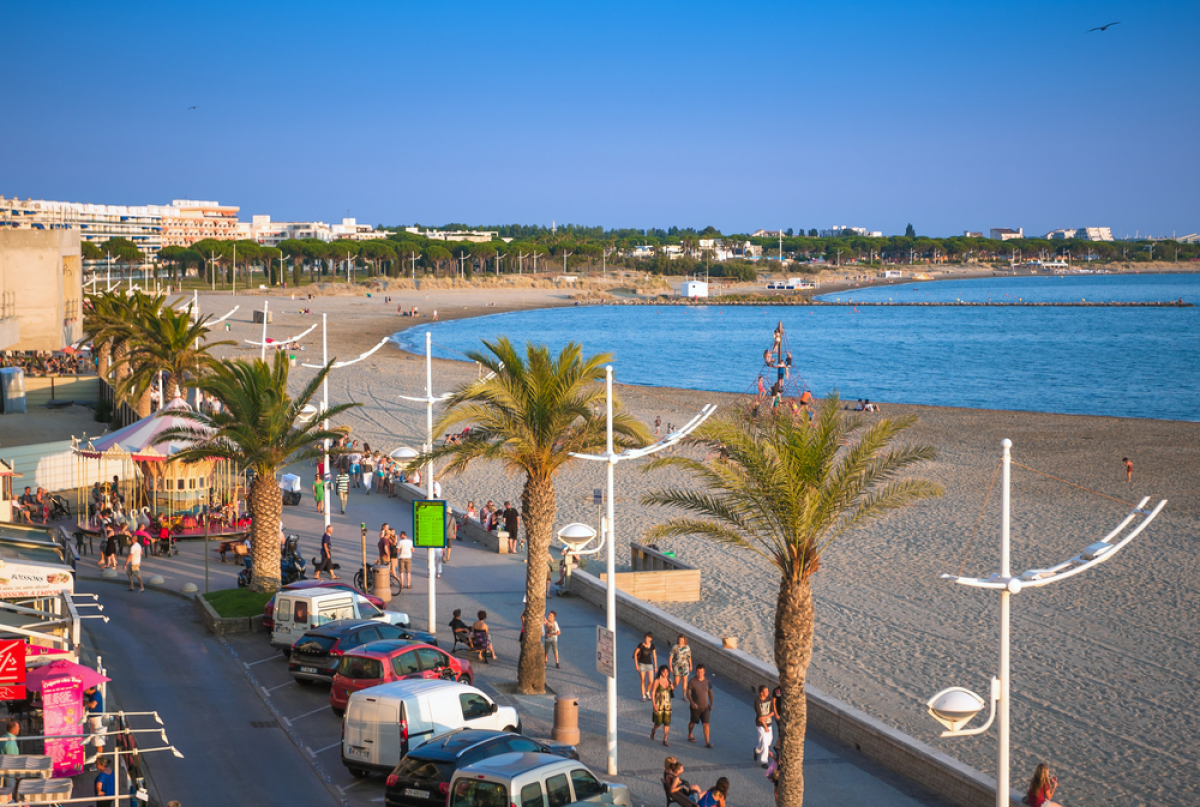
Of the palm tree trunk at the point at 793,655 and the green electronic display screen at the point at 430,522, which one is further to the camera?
the green electronic display screen at the point at 430,522

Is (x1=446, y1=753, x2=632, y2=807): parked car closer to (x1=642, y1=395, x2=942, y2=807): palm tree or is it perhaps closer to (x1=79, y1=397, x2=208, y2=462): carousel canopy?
(x1=642, y1=395, x2=942, y2=807): palm tree

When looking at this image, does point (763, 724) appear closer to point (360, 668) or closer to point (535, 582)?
point (535, 582)

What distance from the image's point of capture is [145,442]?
24969 mm

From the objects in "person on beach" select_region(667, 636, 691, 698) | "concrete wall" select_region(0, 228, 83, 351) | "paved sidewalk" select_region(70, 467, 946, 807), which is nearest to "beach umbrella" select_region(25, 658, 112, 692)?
"paved sidewalk" select_region(70, 467, 946, 807)

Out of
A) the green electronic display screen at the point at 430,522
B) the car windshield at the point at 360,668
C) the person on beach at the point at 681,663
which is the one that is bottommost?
the person on beach at the point at 681,663

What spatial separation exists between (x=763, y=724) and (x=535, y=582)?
14.9ft

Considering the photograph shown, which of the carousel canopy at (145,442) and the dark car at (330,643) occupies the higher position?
the carousel canopy at (145,442)

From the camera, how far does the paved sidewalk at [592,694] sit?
1266cm

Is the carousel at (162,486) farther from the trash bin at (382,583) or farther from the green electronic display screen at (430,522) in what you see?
the green electronic display screen at (430,522)

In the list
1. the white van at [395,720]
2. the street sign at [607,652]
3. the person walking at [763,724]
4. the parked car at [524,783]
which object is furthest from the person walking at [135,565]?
the person walking at [763,724]

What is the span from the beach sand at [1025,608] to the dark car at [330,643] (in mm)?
5000

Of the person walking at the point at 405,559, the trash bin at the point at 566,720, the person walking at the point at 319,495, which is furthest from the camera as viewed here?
the person walking at the point at 319,495

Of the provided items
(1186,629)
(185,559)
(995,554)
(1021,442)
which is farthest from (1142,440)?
(185,559)

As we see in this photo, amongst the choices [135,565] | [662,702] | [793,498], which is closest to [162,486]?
[135,565]
